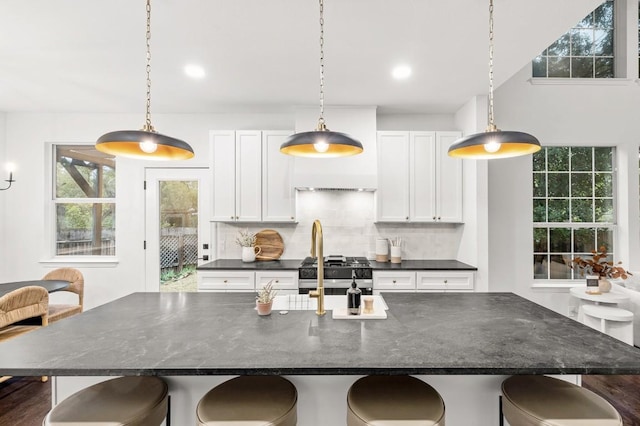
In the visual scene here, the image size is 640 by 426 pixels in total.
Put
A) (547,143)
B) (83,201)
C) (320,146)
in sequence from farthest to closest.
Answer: (83,201) → (547,143) → (320,146)

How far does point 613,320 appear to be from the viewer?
118 inches

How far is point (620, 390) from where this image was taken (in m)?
2.62

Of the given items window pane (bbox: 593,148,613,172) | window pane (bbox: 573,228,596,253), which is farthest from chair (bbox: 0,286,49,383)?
window pane (bbox: 593,148,613,172)

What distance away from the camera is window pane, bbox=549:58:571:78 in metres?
3.99

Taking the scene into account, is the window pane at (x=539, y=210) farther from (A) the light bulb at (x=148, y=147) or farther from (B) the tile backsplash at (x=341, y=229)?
(A) the light bulb at (x=148, y=147)

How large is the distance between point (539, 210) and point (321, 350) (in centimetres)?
396

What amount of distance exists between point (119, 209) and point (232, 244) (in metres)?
1.55

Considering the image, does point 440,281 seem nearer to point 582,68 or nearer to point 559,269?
point 559,269

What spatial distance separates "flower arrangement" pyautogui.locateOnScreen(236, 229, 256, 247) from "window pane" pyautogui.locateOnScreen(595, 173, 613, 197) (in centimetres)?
445

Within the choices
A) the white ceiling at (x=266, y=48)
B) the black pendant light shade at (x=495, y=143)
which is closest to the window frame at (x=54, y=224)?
the white ceiling at (x=266, y=48)

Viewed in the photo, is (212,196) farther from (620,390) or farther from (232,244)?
(620,390)

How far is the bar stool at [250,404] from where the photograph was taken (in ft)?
3.73

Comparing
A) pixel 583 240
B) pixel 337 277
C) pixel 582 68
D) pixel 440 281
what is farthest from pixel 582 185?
pixel 337 277

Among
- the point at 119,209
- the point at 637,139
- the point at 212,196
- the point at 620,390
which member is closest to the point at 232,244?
the point at 212,196
